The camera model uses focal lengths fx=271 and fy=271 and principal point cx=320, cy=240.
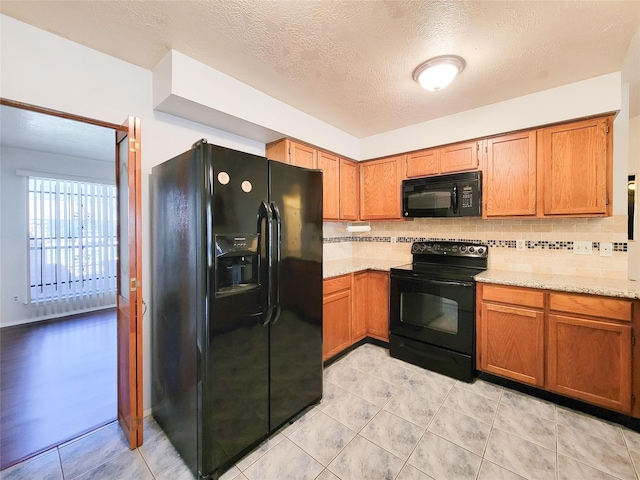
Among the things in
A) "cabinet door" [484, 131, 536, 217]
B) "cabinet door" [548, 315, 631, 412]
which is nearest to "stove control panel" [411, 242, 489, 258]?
"cabinet door" [484, 131, 536, 217]

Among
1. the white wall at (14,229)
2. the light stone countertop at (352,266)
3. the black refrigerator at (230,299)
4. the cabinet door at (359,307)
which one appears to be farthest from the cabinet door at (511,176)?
the white wall at (14,229)

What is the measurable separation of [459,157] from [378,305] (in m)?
1.84

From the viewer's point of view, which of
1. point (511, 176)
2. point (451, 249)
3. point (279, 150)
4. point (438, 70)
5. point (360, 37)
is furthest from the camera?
point (451, 249)

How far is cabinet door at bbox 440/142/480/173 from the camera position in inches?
108

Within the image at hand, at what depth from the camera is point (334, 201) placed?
10.7 ft

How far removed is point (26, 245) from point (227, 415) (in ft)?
15.8

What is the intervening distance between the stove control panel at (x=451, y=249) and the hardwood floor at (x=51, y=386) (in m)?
3.29

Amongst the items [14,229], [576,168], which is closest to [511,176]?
[576,168]

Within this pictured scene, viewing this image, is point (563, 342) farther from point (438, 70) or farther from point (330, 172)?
point (330, 172)

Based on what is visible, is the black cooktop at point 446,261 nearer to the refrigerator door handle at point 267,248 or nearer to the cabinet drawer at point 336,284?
the cabinet drawer at point 336,284

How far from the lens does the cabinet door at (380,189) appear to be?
3314 mm

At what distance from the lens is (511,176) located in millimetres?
2553

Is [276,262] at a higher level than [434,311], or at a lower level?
A: higher

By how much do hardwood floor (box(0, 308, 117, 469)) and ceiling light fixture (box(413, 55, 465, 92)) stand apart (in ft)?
11.3
